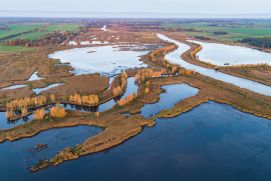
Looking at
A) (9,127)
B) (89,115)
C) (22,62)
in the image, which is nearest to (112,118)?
(89,115)

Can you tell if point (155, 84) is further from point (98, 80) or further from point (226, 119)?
point (226, 119)

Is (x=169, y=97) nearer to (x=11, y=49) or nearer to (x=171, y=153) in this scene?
(x=171, y=153)

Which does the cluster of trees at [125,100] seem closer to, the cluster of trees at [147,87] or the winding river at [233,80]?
the cluster of trees at [147,87]

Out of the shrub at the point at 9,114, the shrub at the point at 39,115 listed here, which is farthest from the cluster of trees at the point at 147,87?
the shrub at the point at 9,114

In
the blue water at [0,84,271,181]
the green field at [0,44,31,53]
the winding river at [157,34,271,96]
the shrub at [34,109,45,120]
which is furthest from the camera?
the green field at [0,44,31,53]

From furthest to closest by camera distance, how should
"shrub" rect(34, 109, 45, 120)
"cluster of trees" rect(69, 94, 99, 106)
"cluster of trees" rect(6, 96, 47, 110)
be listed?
"cluster of trees" rect(69, 94, 99, 106)
"cluster of trees" rect(6, 96, 47, 110)
"shrub" rect(34, 109, 45, 120)

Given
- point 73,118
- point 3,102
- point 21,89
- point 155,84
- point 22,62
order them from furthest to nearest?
point 22,62 < point 155,84 < point 21,89 < point 3,102 < point 73,118

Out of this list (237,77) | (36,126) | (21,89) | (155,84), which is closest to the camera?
(36,126)

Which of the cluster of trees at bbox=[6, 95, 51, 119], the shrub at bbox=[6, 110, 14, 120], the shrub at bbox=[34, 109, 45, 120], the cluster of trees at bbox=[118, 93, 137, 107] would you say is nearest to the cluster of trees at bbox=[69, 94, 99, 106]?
the cluster of trees at bbox=[118, 93, 137, 107]

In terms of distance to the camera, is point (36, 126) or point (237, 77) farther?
point (237, 77)

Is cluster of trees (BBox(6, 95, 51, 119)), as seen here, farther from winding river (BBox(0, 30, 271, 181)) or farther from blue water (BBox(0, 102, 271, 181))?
blue water (BBox(0, 102, 271, 181))

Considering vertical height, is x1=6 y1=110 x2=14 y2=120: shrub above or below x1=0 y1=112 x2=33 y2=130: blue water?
above
